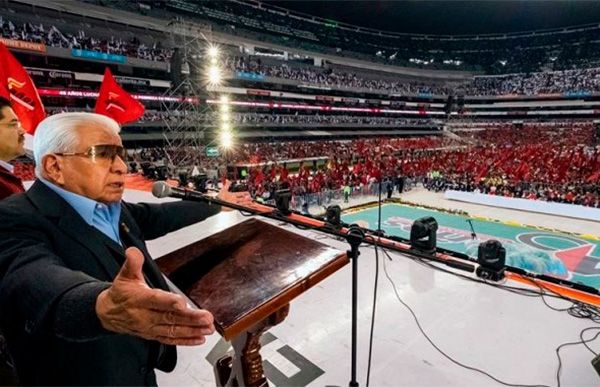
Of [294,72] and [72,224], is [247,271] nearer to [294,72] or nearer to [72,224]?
[72,224]

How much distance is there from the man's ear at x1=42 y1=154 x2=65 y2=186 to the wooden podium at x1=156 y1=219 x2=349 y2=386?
2.06ft

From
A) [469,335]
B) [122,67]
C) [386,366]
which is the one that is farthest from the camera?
[122,67]

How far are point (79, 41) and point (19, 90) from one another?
25920 mm

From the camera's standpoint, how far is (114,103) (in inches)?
360

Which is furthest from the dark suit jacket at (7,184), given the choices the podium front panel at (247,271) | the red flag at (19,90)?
the red flag at (19,90)

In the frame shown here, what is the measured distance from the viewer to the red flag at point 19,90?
5.76 metres

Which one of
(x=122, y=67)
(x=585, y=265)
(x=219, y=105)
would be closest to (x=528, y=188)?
(x=585, y=265)

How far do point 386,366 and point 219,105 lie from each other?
33195mm

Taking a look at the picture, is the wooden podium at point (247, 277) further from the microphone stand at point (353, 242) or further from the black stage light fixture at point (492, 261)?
the black stage light fixture at point (492, 261)

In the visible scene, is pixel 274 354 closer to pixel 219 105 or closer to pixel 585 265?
pixel 585 265

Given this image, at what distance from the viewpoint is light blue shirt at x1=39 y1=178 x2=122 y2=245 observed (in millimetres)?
1269

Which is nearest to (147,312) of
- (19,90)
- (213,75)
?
(19,90)

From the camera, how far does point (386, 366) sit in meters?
2.63

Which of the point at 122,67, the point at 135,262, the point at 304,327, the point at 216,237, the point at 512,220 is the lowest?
the point at 512,220
